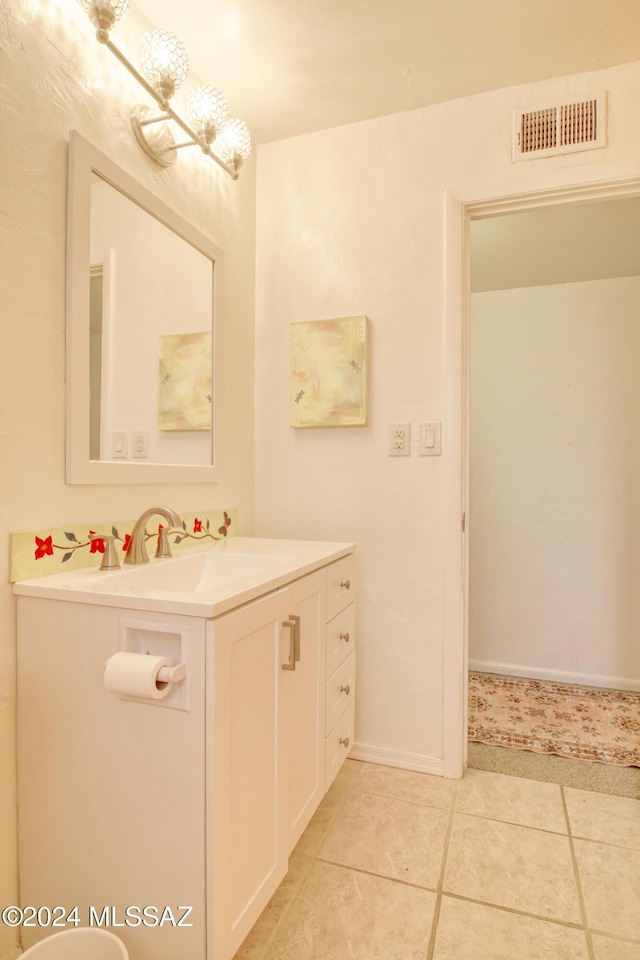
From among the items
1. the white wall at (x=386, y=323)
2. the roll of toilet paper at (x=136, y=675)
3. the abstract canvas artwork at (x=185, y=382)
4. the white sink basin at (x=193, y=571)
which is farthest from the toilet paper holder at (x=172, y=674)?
the white wall at (x=386, y=323)

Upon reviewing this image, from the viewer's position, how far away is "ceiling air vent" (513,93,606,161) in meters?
1.64

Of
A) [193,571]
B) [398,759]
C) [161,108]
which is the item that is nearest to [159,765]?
[193,571]

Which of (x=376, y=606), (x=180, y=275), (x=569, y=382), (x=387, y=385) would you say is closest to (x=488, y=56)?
(x=387, y=385)

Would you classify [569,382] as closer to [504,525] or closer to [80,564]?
[504,525]

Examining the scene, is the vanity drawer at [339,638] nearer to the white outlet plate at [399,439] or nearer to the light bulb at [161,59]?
the white outlet plate at [399,439]

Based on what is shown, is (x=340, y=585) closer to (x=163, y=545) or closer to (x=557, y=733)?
(x=163, y=545)

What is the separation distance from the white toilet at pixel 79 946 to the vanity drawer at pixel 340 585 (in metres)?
0.80

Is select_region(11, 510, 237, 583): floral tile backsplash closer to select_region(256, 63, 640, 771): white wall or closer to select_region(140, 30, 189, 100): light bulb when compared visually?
select_region(256, 63, 640, 771): white wall

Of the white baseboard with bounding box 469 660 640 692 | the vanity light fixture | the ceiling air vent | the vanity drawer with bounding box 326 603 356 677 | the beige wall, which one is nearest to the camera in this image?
the beige wall

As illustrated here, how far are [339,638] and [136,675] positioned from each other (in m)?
0.81

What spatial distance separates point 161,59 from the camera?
4.30 ft

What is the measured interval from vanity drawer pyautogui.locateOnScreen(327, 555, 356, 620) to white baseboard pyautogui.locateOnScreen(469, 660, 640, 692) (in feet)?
4.98

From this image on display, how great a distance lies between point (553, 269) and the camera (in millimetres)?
2588

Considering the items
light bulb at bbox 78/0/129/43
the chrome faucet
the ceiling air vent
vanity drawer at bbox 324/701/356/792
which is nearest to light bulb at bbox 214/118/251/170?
light bulb at bbox 78/0/129/43
